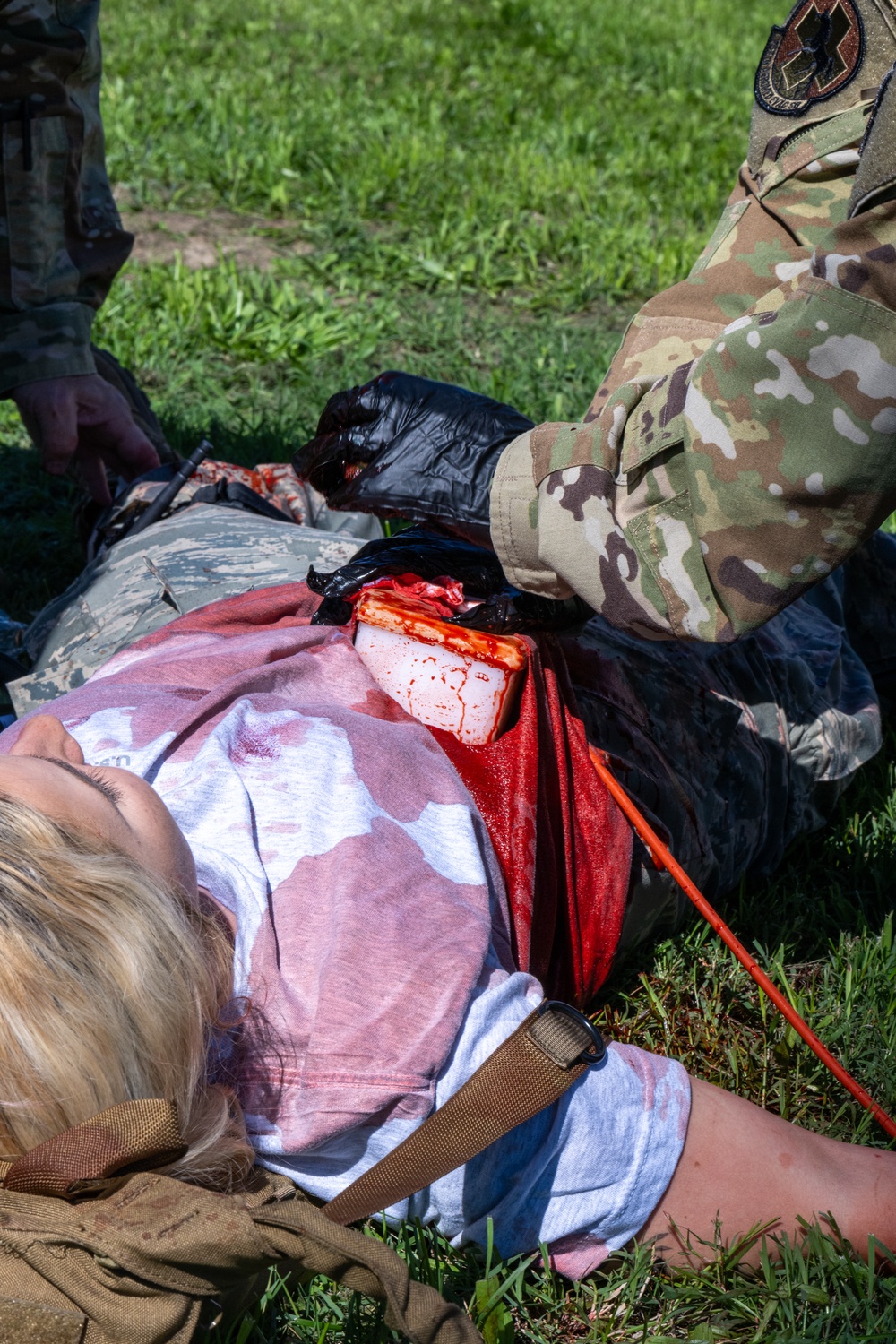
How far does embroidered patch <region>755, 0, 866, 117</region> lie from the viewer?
2.02 meters

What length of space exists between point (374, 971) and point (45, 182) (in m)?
2.41

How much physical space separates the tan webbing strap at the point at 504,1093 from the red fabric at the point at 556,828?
367mm

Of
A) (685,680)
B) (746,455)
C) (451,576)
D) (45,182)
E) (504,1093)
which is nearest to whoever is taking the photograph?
(504,1093)

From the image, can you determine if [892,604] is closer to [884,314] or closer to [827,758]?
[827,758]

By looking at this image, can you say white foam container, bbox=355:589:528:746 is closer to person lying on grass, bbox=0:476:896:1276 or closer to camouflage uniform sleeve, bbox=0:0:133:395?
person lying on grass, bbox=0:476:896:1276

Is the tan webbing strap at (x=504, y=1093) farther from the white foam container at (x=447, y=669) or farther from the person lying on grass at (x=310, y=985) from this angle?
the white foam container at (x=447, y=669)

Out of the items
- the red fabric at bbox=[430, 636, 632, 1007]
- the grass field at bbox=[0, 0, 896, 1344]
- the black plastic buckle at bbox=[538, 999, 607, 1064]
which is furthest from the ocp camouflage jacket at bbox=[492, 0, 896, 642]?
the grass field at bbox=[0, 0, 896, 1344]

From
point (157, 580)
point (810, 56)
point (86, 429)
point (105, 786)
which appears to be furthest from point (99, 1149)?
point (86, 429)

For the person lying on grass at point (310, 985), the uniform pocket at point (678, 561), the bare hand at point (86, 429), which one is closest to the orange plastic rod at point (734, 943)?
the person lying on grass at point (310, 985)

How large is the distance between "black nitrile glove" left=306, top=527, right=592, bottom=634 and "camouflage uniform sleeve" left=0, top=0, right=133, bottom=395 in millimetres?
1348

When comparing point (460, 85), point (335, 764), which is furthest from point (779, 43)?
point (460, 85)

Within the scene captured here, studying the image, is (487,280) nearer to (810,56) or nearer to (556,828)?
(810,56)

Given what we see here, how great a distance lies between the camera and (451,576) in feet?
6.57

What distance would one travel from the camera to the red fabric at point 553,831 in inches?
65.7
